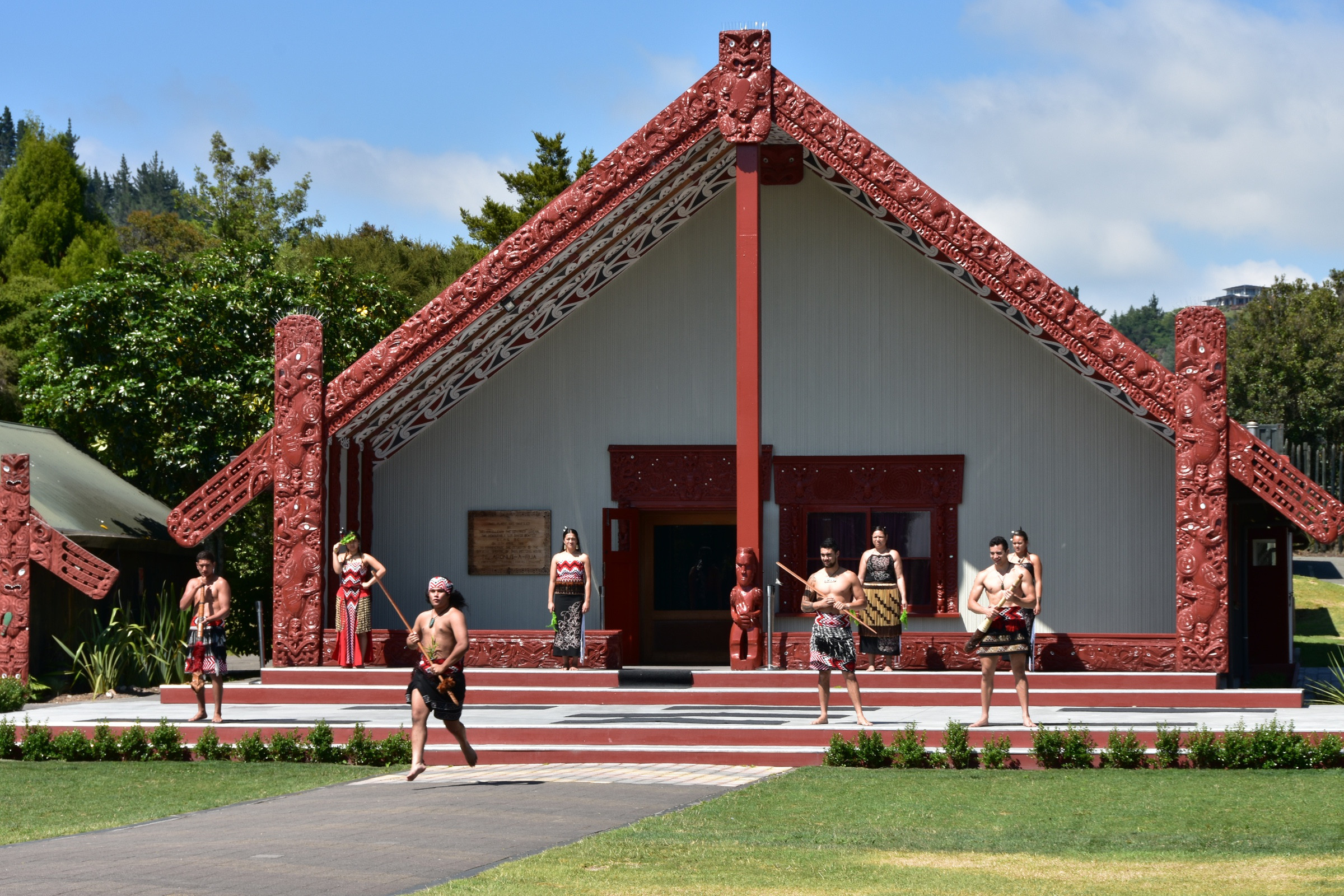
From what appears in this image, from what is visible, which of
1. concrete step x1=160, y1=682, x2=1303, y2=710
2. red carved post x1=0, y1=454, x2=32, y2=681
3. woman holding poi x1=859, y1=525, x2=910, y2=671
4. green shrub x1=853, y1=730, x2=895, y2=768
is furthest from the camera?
red carved post x1=0, y1=454, x2=32, y2=681

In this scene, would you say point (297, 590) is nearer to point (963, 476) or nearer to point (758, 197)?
point (758, 197)

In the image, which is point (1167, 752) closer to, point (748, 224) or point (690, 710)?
point (690, 710)

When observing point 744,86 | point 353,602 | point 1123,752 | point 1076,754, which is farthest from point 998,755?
point 744,86

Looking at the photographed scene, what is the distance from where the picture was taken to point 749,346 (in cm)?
1583

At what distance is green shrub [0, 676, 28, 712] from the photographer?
15.6 meters

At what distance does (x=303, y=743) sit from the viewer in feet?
38.8

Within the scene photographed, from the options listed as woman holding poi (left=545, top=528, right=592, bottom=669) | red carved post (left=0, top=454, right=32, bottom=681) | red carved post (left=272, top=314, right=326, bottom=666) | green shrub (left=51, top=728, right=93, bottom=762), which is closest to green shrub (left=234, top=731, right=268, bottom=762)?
green shrub (left=51, top=728, right=93, bottom=762)

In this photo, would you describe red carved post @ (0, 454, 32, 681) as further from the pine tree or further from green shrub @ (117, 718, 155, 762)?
the pine tree

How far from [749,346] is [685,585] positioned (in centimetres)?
447

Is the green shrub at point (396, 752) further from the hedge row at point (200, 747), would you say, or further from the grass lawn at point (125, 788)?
the grass lawn at point (125, 788)

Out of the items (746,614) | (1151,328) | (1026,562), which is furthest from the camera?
(1151,328)

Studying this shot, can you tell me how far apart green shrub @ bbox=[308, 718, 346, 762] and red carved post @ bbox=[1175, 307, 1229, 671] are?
8.27 metres

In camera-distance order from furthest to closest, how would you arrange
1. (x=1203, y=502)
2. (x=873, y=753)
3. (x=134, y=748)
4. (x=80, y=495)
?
(x=80, y=495) → (x=1203, y=502) → (x=134, y=748) → (x=873, y=753)

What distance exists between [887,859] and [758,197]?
9.85 metres
